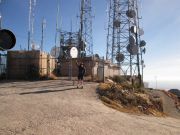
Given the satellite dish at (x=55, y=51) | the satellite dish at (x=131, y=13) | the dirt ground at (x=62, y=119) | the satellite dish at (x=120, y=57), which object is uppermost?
the satellite dish at (x=131, y=13)

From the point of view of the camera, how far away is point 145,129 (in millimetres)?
13609

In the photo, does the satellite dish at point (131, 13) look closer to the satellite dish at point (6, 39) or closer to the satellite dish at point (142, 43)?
the satellite dish at point (142, 43)

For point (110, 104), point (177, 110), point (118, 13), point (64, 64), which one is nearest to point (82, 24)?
point (118, 13)

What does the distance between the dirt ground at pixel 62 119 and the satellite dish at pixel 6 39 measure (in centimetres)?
481

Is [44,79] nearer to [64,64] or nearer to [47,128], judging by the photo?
[64,64]

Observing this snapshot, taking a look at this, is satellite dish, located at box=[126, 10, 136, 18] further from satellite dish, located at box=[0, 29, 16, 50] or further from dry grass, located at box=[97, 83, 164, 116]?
satellite dish, located at box=[0, 29, 16, 50]

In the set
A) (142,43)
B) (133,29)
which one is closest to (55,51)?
(133,29)

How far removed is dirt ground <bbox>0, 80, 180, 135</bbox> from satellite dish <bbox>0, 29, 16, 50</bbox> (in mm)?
4807

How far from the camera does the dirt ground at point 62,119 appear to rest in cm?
1173

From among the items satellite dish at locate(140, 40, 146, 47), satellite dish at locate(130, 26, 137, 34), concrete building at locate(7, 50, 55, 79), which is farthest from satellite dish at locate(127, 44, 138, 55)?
concrete building at locate(7, 50, 55, 79)

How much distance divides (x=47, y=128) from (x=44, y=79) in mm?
17849

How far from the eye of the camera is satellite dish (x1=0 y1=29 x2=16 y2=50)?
665 cm

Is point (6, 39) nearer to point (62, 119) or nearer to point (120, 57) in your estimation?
point (62, 119)

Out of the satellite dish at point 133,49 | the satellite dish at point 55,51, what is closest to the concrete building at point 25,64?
the satellite dish at point 55,51
